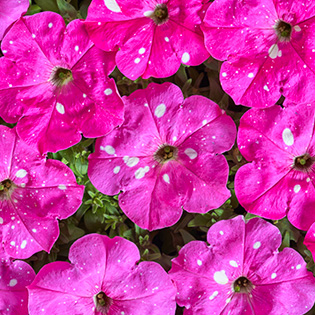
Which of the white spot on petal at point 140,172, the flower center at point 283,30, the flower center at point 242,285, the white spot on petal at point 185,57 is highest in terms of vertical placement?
the flower center at point 283,30

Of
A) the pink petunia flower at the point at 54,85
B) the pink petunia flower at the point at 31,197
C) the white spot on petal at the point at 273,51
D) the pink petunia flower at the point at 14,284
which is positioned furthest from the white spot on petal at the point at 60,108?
the white spot on petal at the point at 273,51

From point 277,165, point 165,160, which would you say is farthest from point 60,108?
point 277,165

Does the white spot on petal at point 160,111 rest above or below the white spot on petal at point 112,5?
below

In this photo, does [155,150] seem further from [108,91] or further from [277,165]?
[277,165]

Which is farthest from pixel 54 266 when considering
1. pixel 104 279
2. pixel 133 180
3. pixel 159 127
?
pixel 159 127

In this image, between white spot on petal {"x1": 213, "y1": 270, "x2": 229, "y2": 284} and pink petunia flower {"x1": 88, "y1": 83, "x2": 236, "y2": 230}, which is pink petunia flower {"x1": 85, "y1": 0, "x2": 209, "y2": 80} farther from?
white spot on petal {"x1": 213, "y1": 270, "x2": 229, "y2": 284}

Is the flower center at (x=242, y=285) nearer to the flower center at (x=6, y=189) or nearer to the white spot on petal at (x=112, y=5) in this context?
the flower center at (x=6, y=189)

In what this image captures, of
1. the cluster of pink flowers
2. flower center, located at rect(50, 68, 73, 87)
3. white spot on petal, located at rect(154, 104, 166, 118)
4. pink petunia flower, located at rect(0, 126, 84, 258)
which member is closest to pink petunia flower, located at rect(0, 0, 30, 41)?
the cluster of pink flowers
